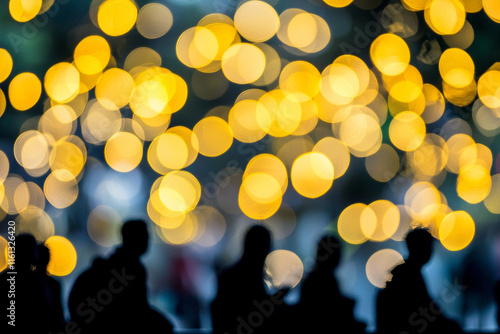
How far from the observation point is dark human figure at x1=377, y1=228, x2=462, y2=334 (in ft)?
6.16

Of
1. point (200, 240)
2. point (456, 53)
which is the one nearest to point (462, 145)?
point (456, 53)

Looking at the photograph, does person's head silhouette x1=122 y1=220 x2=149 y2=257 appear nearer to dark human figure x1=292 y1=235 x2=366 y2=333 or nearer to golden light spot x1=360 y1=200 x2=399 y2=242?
dark human figure x1=292 y1=235 x2=366 y2=333

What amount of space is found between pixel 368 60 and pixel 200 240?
2.46 m

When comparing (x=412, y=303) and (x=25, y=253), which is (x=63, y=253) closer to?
(x=25, y=253)

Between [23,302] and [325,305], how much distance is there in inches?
48.6

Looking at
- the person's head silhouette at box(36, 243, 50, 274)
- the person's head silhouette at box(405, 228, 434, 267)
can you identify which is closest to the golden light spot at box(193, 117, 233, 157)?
the person's head silhouette at box(36, 243, 50, 274)

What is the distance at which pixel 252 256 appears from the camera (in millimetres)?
1998

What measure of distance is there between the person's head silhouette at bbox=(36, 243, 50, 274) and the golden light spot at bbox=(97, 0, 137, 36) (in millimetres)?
2856

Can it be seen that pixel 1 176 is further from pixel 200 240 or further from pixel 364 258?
pixel 364 258

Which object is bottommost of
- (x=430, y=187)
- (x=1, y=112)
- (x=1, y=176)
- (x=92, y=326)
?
(x=430, y=187)

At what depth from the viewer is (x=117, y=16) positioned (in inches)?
182

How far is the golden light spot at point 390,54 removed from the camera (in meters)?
4.87

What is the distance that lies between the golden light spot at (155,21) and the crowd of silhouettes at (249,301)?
2.93 metres

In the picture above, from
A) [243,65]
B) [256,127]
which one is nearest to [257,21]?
[243,65]
